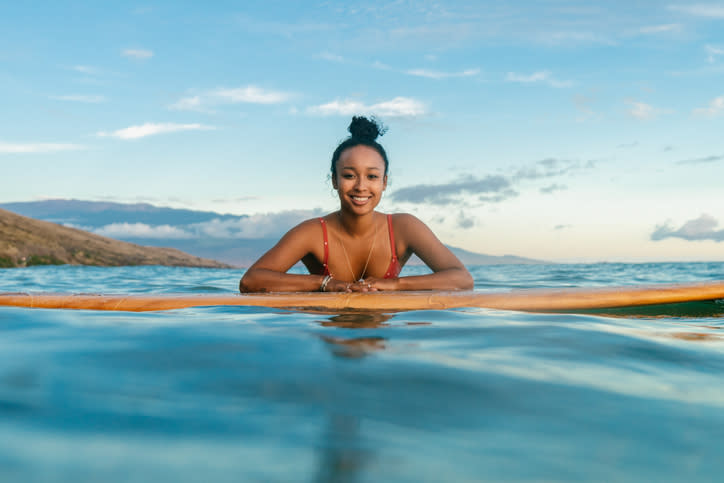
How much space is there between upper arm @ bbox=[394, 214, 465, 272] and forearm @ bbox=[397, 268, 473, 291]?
176 millimetres

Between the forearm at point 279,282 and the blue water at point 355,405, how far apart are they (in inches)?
58.1

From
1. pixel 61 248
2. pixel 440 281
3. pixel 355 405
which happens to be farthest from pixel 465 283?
A: pixel 61 248

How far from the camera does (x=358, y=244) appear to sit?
391 centimetres

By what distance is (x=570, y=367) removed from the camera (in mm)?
1416

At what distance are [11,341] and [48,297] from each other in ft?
3.78

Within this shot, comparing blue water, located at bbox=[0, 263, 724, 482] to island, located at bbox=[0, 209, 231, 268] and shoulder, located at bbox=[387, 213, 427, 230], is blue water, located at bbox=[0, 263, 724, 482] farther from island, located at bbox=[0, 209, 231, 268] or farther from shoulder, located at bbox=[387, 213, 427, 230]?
island, located at bbox=[0, 209, 231, 268]

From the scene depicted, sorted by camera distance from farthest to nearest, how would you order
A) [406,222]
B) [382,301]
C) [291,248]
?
[406,222]
[291,248]
[382,301]

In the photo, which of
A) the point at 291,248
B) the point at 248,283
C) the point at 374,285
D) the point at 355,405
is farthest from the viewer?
the point at 291,248

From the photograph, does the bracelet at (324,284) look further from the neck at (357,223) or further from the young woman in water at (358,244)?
the neck at (357,223)

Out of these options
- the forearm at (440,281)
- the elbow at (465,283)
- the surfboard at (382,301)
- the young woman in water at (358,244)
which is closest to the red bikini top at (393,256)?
the young woman in water at (358,244)

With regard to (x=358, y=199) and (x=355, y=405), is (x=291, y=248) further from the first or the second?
(x=355, y=405)

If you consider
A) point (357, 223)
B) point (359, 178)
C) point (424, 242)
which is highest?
point (359, 178)

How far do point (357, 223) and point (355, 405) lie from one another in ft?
9.02

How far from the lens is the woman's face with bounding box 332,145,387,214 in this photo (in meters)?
3.63
